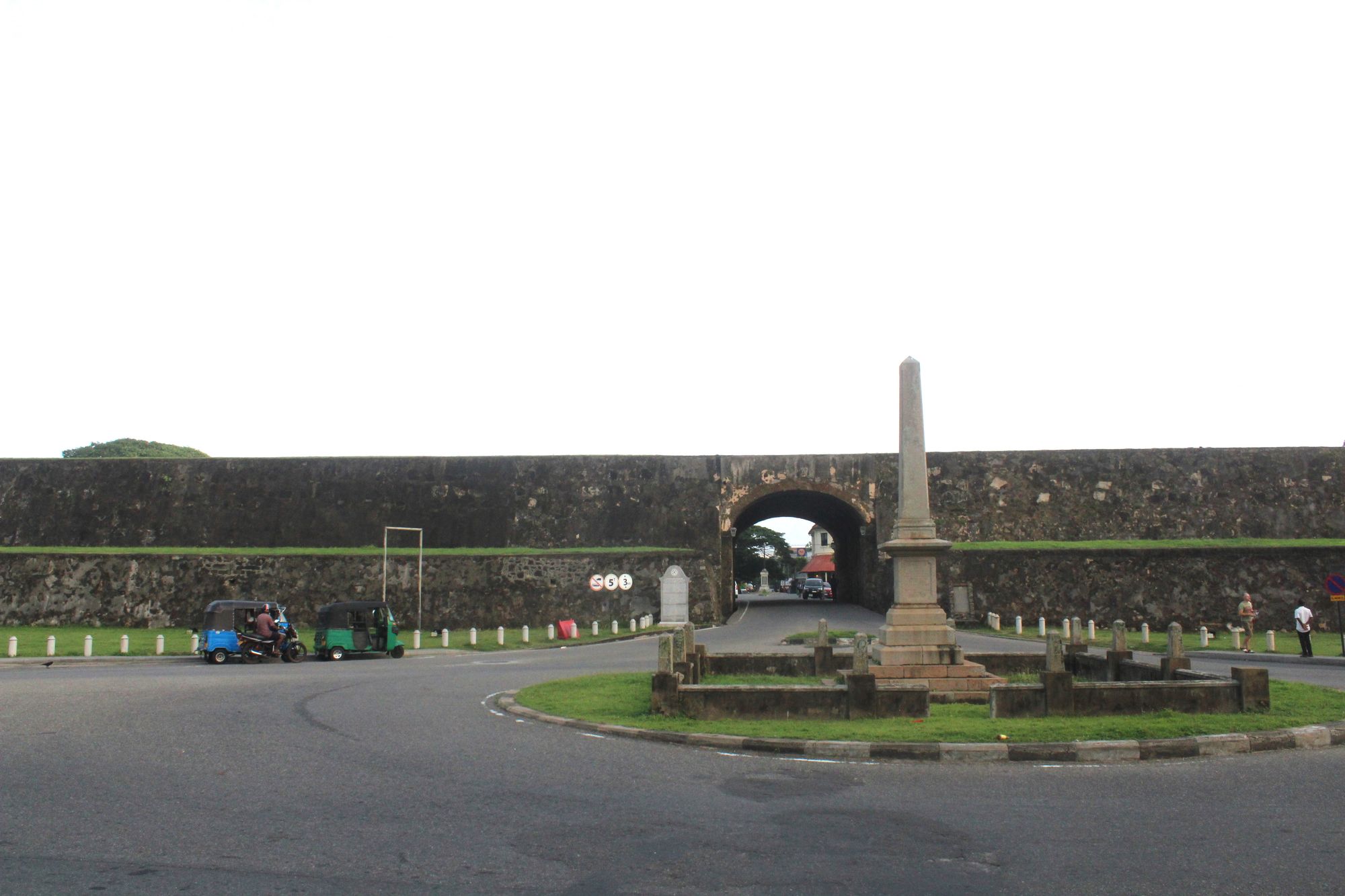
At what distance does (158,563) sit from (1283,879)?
32.4 meters

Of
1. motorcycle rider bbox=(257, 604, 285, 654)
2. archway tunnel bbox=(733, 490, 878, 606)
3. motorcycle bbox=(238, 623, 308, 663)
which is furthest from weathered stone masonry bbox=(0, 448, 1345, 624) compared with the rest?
motorcycle rider bbox=(257, 604, 285, 654)

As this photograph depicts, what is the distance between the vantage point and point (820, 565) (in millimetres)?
86625

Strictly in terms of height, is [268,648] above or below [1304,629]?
below

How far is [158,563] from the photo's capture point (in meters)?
31.0

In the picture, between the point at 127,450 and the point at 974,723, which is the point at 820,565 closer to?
the point at 127,450

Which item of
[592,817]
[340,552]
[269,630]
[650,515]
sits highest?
[650,515]

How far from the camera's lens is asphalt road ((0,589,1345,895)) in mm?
5168

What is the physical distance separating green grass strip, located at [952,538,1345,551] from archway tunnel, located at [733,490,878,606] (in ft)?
12.0

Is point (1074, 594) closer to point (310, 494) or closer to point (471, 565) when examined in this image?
point (471, 565)

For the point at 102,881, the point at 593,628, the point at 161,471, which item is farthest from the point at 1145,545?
the point at 161,471

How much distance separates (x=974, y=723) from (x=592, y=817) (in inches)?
197

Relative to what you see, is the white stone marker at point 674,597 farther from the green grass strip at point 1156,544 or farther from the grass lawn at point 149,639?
the green grass strip at point 1156,544

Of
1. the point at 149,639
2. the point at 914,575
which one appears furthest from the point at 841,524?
the point at 914,575

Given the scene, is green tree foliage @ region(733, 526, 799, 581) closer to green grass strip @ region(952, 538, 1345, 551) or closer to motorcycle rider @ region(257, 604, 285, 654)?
green grass strip @ region(952, 538, 1345, 551)
